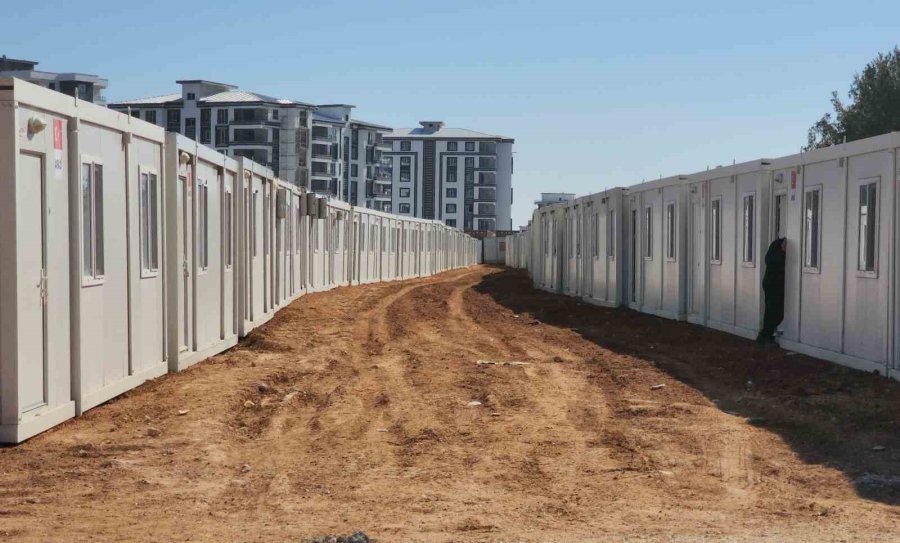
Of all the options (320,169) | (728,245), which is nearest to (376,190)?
(320,169)

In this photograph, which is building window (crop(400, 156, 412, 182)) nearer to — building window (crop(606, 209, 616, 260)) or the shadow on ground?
building window (crop(606, 209, 616, 260))

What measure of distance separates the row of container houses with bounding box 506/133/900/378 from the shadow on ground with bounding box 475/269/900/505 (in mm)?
403

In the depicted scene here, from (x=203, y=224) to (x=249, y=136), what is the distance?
10195 cm

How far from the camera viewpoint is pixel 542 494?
7.64 m

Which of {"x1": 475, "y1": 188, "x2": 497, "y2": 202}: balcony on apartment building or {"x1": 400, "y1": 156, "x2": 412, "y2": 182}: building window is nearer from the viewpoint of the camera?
{"x1": 475, "y1": 188, "x2": 497, "y2": 202}: balcony on apartment building

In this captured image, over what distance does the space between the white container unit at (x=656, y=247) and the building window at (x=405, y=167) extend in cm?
12111

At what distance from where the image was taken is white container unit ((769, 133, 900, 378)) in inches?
512

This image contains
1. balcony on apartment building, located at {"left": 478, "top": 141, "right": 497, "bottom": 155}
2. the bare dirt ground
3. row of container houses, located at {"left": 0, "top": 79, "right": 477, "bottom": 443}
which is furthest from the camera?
balcony on apartment building, located at {"left": 478, "top": 141, "right": 497, "bottom": 155}

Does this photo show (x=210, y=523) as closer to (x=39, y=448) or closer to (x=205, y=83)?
(x=39, y=448)

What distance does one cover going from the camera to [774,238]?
669 inches

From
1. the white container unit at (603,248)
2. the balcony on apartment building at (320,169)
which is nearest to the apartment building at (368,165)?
the balcony on apartment building at (320,169)

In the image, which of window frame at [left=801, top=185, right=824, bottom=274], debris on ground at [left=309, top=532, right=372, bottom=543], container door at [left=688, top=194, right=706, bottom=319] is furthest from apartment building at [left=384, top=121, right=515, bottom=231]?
debris on ground at [left=309, top=532, right=372, bottom=543]

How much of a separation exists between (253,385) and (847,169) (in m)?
6.96

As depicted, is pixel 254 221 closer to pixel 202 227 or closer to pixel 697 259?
pixel 202 227
